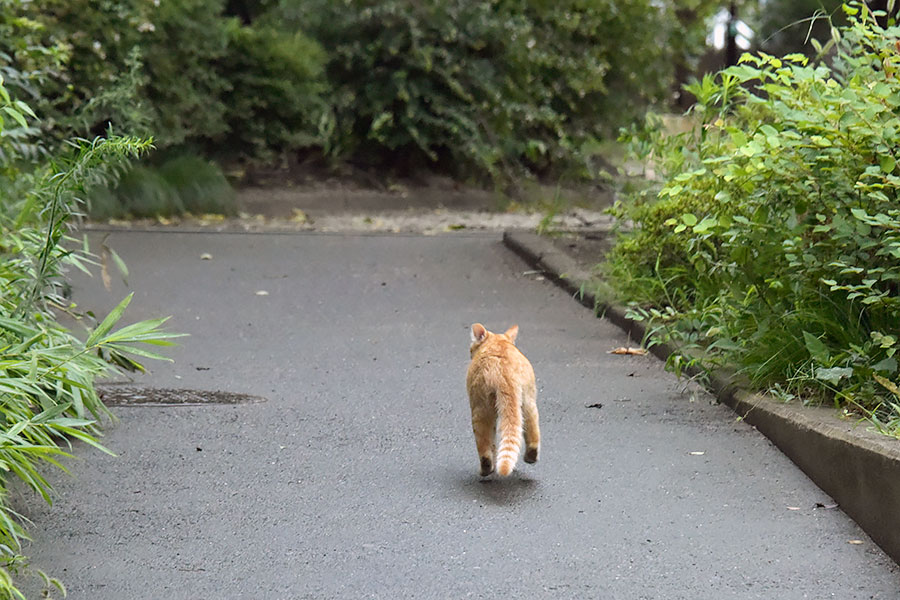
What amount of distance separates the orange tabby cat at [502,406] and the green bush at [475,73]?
391 inches

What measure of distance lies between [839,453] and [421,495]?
1.64 meters

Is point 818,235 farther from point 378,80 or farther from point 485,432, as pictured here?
point 378,80

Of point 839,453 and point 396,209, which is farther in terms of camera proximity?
point 396,209

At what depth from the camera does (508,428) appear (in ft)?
15.3

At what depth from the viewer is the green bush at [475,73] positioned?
48.2ft

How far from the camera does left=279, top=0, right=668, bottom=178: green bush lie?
1470cm

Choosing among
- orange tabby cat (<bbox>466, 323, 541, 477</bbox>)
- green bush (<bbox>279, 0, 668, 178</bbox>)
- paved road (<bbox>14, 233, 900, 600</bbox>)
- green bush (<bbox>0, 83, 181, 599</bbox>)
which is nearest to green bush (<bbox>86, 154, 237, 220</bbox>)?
green bush (<bbox>279, 0, 668, 178</bbox>)

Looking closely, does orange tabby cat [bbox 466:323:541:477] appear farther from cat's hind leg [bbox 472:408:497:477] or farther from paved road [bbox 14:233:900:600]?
paved road [bbox 14:233:900:600]

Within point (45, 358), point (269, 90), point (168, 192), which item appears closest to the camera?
point (45, 358)

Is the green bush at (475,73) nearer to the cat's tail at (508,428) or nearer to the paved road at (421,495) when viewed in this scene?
the paved road at (421,495)

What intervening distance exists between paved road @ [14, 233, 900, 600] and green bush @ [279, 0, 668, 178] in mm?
7247

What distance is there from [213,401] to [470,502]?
2.08m

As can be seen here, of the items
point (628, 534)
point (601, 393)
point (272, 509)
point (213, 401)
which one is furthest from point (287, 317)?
point (628, 534)

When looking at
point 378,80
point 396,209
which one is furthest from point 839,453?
point 378,80
